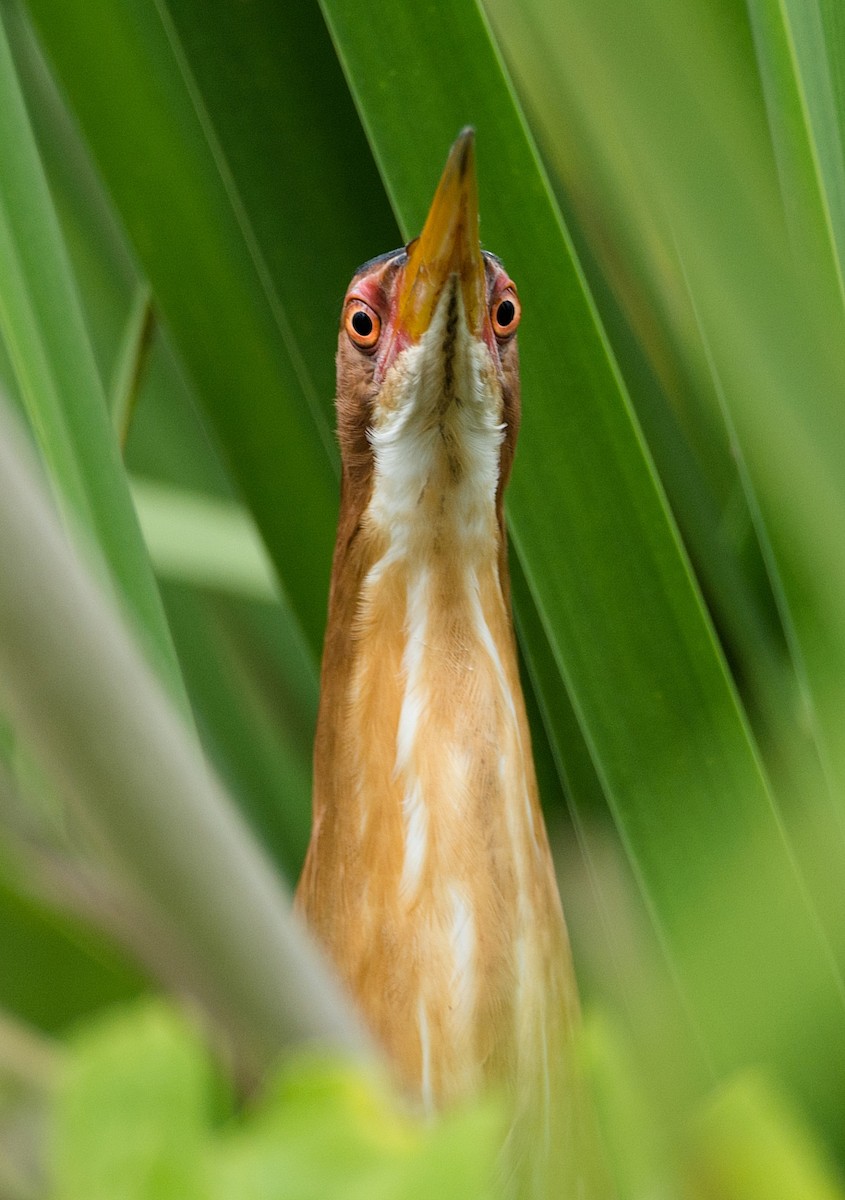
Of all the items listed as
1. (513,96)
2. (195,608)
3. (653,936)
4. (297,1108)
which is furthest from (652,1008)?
(195,608)

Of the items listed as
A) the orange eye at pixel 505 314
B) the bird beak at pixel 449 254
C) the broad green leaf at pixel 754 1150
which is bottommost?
the broad green leaf at pixel 754 1150

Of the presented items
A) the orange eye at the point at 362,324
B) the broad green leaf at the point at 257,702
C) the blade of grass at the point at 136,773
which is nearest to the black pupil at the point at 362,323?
the orange eye at the point at 362,324

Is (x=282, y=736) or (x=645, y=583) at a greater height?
(x=645, y=583)

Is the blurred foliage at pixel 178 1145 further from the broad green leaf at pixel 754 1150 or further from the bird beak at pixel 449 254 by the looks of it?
the bird beak at pixel 449 254

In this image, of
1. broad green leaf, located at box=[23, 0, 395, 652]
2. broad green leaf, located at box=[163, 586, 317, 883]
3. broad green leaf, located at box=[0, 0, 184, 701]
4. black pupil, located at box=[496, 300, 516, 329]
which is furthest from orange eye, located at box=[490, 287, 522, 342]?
broad green leaf, located at box=[163, 586, 317, 883]

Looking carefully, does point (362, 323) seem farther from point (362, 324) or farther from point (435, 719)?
point (435, 719)

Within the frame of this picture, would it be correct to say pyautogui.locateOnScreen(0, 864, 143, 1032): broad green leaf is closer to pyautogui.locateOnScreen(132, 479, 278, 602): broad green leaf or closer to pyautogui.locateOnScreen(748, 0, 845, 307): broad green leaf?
pyautogui.locateOnScreen(748, 0, 845, 307): broad green leaf

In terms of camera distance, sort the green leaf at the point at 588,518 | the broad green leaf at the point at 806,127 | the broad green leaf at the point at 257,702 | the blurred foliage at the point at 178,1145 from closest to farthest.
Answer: the blurred foliage at the point at 178,1145 < the broad green leaf at the point at 806,127 < the green leaf at the point at 588,518 < the broad green leaf at the point at 257,702

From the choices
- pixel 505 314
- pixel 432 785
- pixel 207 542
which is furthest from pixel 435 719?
pixel 207 542

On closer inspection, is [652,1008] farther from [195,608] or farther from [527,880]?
[195,608]
